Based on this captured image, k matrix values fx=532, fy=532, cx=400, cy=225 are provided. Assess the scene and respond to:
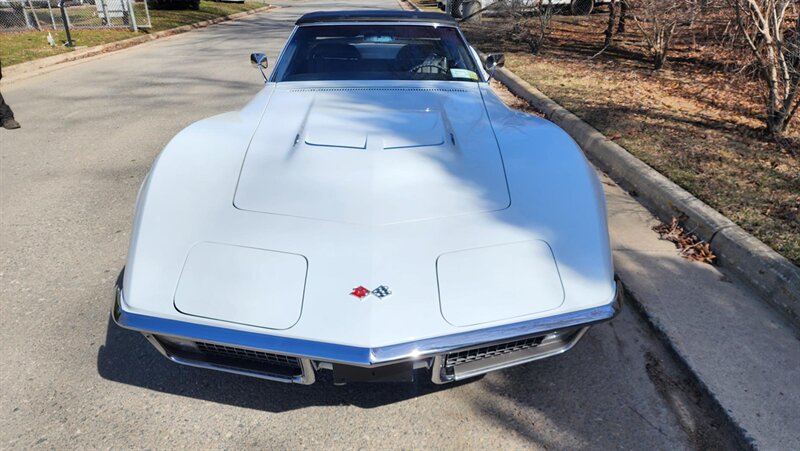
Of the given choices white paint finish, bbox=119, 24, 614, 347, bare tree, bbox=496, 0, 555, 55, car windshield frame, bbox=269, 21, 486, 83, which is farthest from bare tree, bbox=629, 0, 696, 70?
white paint finish, bbox=119, 24, 614, 347

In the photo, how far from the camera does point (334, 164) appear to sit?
232cm

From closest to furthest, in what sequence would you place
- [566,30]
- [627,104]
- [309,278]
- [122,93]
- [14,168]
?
1. [309,278]
2. [14,168]
3. [627,104]
4. [122,93]
5. [566,30]

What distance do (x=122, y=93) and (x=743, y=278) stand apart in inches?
316

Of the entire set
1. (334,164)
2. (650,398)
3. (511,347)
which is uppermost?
(334,164)

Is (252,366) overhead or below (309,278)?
below

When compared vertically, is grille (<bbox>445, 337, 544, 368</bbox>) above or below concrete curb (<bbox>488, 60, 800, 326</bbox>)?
above

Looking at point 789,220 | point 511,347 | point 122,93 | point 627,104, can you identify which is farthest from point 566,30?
point 511,347

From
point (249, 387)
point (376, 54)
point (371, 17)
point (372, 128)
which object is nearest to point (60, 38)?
point (371, 17)

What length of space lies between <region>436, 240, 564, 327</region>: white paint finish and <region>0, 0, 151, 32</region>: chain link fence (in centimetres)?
1477

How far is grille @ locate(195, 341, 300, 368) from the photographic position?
1.86 meters

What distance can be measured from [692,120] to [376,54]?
376 centimetres

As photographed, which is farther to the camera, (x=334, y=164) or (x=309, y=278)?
(x=334, y=164)

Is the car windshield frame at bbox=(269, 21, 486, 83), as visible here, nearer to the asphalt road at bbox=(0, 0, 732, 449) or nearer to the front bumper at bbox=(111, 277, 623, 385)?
the asphalt road at bbox=(0, 0, 732, 449)

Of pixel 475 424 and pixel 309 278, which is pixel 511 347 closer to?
pixel 475 424
